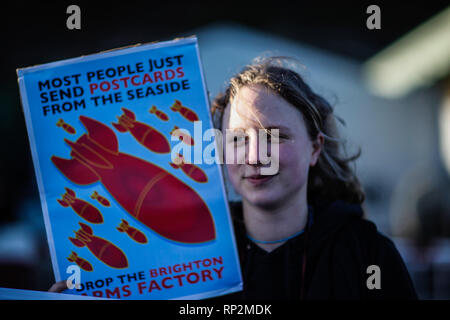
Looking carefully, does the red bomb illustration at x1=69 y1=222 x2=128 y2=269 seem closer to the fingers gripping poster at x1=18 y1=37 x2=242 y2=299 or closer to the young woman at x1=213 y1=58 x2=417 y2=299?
the fingers gripping poster at x1=18 y1=37 x2=242 y2=299

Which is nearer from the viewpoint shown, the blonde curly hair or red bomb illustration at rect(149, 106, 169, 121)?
red bomb illustration at rect(149, 106, 169, 121)

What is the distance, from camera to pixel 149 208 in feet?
3.60

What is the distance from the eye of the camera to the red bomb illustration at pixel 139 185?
1.07 meters

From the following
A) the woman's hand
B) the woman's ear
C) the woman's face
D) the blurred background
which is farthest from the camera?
the blurred background

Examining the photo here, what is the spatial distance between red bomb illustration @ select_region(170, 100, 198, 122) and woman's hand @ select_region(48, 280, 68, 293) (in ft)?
1.67

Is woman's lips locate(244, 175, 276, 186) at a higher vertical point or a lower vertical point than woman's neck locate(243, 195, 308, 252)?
higher

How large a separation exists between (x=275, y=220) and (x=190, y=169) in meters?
0.33

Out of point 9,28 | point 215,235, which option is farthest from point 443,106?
point 215,235

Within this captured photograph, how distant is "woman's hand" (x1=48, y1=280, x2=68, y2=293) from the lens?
40.0 inches

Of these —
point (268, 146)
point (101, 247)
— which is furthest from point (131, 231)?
point (268, 146)

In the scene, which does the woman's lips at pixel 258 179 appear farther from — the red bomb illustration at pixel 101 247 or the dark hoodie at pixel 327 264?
the red bomb illustration at pixel 101 247

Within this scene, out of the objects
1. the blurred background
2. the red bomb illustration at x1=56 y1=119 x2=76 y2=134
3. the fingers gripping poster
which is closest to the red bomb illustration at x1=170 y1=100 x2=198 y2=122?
the fingers gripping poster

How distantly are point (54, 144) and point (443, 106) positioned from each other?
22.9ft

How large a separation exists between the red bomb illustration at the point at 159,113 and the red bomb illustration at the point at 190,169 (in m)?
0.10
